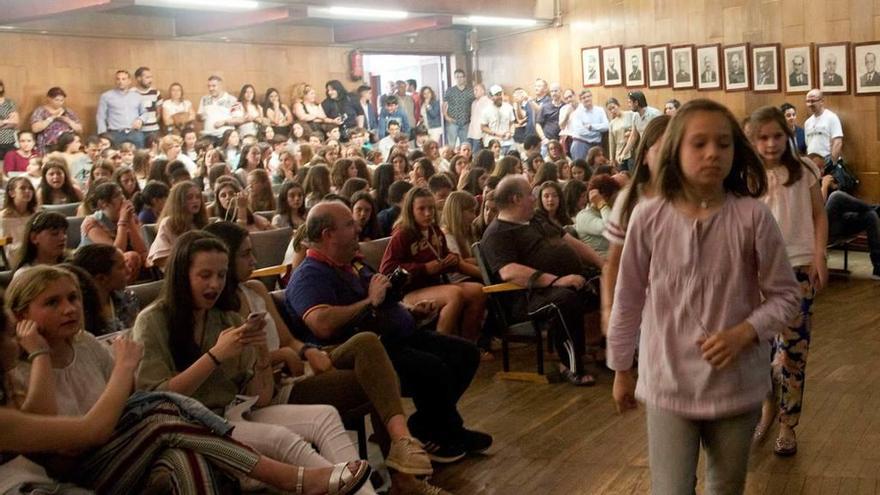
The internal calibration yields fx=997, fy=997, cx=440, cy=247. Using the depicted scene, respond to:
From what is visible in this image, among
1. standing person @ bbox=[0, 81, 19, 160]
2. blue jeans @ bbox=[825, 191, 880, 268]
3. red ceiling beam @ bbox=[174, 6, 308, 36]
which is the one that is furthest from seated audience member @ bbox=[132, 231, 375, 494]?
red ceiling beam @ bbox=[174, 6, 308, 36]

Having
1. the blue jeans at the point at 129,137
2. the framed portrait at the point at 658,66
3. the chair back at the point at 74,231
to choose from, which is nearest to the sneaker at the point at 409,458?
the chair back at the point at 74,231

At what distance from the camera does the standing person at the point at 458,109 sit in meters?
16.1

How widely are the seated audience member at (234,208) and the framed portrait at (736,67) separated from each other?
7879 millimetres

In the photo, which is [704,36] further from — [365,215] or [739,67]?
[365,215]

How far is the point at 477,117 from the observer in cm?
1563

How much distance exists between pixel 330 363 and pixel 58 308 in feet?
3.84

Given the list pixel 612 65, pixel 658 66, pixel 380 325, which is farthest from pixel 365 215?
pixel 612 65

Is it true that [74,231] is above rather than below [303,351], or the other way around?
above

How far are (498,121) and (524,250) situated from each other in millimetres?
10120

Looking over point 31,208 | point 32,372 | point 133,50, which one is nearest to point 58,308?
point 32,372

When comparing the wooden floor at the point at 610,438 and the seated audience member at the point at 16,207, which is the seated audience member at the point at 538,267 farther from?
the seated audience member at the point at 16,207

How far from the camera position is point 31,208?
7168mm

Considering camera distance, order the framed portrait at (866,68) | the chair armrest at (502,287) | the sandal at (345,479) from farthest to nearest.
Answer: the framed portrait at (866,68)
the chair armrest at (502,287)
the sandal at (345,479)

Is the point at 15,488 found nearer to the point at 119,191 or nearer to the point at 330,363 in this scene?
the point at 330,363
